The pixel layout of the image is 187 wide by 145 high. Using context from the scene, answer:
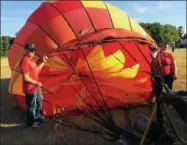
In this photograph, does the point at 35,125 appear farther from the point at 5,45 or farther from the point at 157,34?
the point at 157,34

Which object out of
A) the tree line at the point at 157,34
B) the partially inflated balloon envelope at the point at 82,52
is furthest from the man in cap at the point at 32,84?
the tree line at the point at 157,34

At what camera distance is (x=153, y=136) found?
148 inches

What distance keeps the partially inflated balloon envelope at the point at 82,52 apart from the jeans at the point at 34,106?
1.18 feet

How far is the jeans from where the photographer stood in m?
7.52

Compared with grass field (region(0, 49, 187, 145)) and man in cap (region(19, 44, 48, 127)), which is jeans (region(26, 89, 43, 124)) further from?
grass field (region(0, 49, 187, 145))

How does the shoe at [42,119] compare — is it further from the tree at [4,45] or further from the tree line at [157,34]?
the tree at [4,45]

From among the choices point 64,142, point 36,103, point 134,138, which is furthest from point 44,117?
point 134,138

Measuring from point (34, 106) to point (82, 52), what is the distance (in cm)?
162

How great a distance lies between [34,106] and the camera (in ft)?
24.9

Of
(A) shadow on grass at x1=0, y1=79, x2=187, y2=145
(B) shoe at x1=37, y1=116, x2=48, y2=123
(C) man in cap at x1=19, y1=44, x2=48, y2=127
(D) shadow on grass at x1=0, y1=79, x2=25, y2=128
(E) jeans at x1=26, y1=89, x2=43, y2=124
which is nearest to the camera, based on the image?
(A) shadow on grass at x1=0, y1=79, x2=187, y2=145

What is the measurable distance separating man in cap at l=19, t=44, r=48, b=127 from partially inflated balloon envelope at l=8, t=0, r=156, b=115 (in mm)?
309

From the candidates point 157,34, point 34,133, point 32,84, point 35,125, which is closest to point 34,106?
point 35,125

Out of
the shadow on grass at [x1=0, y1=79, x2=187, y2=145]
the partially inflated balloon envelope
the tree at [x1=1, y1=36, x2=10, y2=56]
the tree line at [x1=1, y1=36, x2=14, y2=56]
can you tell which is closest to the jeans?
the shadow on grass at [x1=0, y1=79, x2=187, y2=145]

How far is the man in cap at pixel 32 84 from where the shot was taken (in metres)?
7.31
